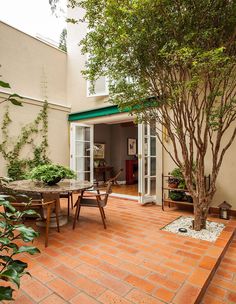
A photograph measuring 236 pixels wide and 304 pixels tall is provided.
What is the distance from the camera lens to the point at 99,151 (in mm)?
7812

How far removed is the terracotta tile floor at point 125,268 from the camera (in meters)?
1.54

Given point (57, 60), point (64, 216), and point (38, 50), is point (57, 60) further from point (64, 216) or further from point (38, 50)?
point (64, 216)

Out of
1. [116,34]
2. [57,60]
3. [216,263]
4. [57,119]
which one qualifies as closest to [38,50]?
[57,60]

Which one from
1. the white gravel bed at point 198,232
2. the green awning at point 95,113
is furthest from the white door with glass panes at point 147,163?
the white gravel bed at point 198,232

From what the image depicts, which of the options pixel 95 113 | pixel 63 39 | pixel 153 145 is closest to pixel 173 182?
pixel 153 145

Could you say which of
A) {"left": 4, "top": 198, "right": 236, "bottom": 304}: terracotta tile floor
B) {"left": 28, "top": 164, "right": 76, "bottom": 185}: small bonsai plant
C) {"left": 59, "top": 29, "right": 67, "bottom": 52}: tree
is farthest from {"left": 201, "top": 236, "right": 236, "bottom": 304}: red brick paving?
{"left": 59, "top": 29, "right": 67, "bottom": 52}: tree

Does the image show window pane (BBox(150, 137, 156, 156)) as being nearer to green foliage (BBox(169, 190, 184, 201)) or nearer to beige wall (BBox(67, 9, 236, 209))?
green foliage (BBox(169, 190, 184, 201))

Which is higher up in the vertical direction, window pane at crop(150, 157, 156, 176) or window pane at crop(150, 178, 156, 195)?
window pane at crop(150, 157, 156, 176)

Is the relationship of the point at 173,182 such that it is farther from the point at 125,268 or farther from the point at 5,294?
the point at 5,294

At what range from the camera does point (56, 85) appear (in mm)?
5832

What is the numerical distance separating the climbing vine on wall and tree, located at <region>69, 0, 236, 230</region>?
9.77 feet

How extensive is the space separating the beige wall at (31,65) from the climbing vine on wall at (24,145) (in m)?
0.54

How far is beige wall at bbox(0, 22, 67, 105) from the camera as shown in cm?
480

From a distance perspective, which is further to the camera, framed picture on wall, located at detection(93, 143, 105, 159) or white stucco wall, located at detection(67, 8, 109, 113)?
framed picture on wall, located at detection(93, 143, 105, 159)
